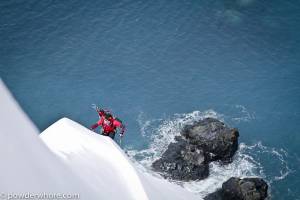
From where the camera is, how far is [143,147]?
44.3m

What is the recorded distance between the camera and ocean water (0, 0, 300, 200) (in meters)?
45.0

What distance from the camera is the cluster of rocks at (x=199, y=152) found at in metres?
41.2

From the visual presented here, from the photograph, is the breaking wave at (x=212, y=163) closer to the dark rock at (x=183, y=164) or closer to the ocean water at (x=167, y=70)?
the ocean water at (x=167, y=70)

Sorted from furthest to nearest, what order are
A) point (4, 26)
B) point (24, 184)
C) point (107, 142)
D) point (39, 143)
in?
point (4, 26) < point (107, 142) < point (39, 143) < point (24, 184)

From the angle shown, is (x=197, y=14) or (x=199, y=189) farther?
(x=197, y=14)

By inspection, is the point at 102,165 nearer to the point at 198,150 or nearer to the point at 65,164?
the point at 65,164

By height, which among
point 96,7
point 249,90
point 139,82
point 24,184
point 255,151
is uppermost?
point 24,184

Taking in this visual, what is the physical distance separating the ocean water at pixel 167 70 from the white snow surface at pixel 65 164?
22.5 m

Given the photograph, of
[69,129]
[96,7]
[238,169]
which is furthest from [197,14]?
[69,129]

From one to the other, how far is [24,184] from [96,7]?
4770 centimetres

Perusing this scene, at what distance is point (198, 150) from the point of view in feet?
140

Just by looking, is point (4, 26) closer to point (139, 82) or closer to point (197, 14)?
point (139, 82)

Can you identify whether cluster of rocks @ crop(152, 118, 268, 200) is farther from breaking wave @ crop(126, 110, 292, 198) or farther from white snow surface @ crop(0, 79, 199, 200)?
white snow surface @ crop(0, 79, 199, 200)

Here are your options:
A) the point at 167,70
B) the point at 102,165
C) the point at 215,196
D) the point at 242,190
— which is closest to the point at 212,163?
the point at 215,196
